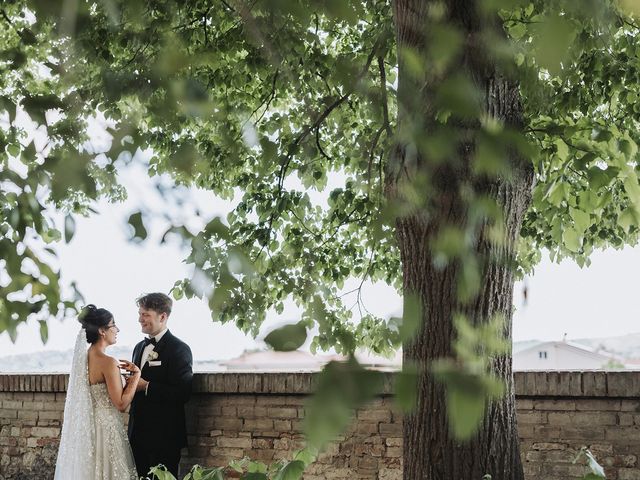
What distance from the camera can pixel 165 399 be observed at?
666 centimetres

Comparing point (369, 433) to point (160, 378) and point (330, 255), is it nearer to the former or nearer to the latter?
point (160, 378)

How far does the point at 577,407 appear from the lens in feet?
17.6

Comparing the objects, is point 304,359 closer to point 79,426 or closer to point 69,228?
point 69,228

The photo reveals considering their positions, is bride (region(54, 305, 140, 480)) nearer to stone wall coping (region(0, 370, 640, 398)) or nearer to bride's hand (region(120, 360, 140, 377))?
bride's hand (region(120, 360, 140, 377))

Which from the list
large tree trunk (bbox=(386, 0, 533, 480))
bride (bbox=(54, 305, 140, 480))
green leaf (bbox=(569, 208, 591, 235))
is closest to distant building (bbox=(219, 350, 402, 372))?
large tree trunk (bbox=(386, 0, 533, 480))

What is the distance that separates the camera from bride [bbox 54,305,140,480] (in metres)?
7.08

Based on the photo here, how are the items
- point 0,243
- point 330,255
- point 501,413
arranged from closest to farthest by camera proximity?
point 0,243, point 501,413, point 330,255

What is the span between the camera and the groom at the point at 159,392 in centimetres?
668

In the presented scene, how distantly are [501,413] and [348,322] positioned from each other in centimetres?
Answer: 398

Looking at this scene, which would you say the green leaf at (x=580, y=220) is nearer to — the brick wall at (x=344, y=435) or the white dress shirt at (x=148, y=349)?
the brick wall at (x=344, y=435)

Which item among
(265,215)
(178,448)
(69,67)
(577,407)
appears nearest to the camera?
(69,67)

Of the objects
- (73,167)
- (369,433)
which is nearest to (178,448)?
(369,433)

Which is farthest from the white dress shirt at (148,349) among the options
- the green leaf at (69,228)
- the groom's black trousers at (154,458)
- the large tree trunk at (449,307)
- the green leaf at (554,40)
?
the green leaf at (554,40)

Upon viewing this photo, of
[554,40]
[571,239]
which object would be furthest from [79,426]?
[554,40]
